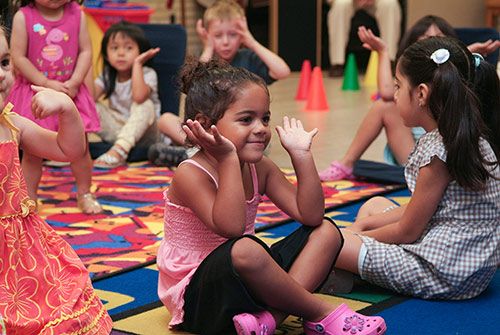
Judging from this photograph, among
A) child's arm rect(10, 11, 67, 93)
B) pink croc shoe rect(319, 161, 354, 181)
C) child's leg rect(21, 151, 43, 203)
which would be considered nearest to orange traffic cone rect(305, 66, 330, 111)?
pink croc shoe rect(319, 161, 354, 181)

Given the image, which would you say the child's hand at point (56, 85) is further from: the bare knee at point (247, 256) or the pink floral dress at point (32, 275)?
the bare knee at point (247, 256)

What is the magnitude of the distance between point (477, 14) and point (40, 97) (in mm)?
8520

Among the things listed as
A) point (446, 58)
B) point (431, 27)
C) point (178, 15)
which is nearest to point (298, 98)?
point (178, 15)

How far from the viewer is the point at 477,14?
368 inches

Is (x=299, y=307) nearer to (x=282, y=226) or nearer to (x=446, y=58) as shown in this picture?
(x=446, y=58)

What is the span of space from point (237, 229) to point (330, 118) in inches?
154

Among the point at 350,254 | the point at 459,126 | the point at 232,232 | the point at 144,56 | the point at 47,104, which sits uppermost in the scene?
the point at 47,104

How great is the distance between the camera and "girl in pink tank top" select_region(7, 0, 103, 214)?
320 cm

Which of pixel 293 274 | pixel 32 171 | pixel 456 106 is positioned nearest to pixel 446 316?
pixel 293 274

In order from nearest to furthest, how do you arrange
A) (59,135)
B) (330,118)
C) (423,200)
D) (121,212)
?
(59,135)
(423,200)
(121,212)
(330,118)

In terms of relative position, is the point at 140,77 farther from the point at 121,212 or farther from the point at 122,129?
the point at 121,212

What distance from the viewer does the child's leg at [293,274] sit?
1.64 m

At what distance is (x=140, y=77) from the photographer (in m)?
4.10

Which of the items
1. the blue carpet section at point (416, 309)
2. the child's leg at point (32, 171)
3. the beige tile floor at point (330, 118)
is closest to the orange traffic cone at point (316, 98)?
the beige tile floor at point (330, 118)
